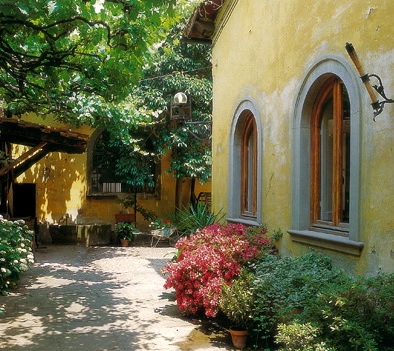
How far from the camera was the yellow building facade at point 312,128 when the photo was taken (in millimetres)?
3967

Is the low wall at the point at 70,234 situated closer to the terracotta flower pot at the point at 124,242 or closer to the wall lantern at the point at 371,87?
the terracotta flower pot at the point at 124,242

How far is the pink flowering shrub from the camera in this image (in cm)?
538

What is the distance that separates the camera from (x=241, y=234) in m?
6.38

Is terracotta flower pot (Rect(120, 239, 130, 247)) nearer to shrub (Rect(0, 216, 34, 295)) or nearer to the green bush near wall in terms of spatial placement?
shrub (Rect(0, 216, 34, 295))

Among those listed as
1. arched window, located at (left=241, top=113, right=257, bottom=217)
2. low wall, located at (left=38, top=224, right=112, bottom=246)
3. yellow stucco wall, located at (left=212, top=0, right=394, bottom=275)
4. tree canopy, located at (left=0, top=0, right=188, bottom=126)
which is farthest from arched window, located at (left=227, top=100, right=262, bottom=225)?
low wall, located at (left=38, top=224, right=112, bottom=246)

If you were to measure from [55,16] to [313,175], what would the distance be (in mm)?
3715

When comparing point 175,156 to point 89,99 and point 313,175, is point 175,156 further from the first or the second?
point 313,175

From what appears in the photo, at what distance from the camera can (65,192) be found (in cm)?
1493

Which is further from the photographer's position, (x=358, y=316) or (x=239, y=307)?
(x=239, y=307)

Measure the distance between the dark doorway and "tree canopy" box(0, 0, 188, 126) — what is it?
24.7 feet

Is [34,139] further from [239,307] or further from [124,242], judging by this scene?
[239,307]

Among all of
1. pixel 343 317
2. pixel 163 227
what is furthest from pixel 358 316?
pixel 163 227

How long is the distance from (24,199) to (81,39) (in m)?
9.35

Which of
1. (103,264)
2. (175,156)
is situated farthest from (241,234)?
(175,156)
